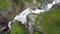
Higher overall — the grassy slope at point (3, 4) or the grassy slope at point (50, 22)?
the grassy slope at point (3, 4)

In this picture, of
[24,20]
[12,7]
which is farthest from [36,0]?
[24,20]

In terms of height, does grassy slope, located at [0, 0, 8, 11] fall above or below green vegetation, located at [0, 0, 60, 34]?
above

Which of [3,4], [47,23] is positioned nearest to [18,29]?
[47,23]

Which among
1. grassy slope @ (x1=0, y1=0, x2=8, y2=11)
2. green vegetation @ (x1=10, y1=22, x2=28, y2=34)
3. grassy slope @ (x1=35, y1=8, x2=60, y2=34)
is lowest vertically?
green vegetation @ (x1=10, y1=22, x2=28, y2=34)

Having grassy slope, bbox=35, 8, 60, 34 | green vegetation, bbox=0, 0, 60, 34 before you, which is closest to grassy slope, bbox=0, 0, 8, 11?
green vegetation, bbox=0, 0, 60, 34

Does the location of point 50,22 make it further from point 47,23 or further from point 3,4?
point 3,4

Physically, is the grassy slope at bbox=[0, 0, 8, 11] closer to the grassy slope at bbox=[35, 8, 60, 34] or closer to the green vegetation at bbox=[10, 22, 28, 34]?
the green vegetation at bbox=[10, 22, 28, 34]

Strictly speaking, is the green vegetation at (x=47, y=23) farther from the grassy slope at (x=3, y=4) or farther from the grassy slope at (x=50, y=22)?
the grassy slope at (x=3, y=4)

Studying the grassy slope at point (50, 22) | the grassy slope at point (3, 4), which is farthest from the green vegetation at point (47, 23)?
the grassy slope at point (3, 4)

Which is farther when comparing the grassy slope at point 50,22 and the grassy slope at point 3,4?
the grassy slope at point 3,4
